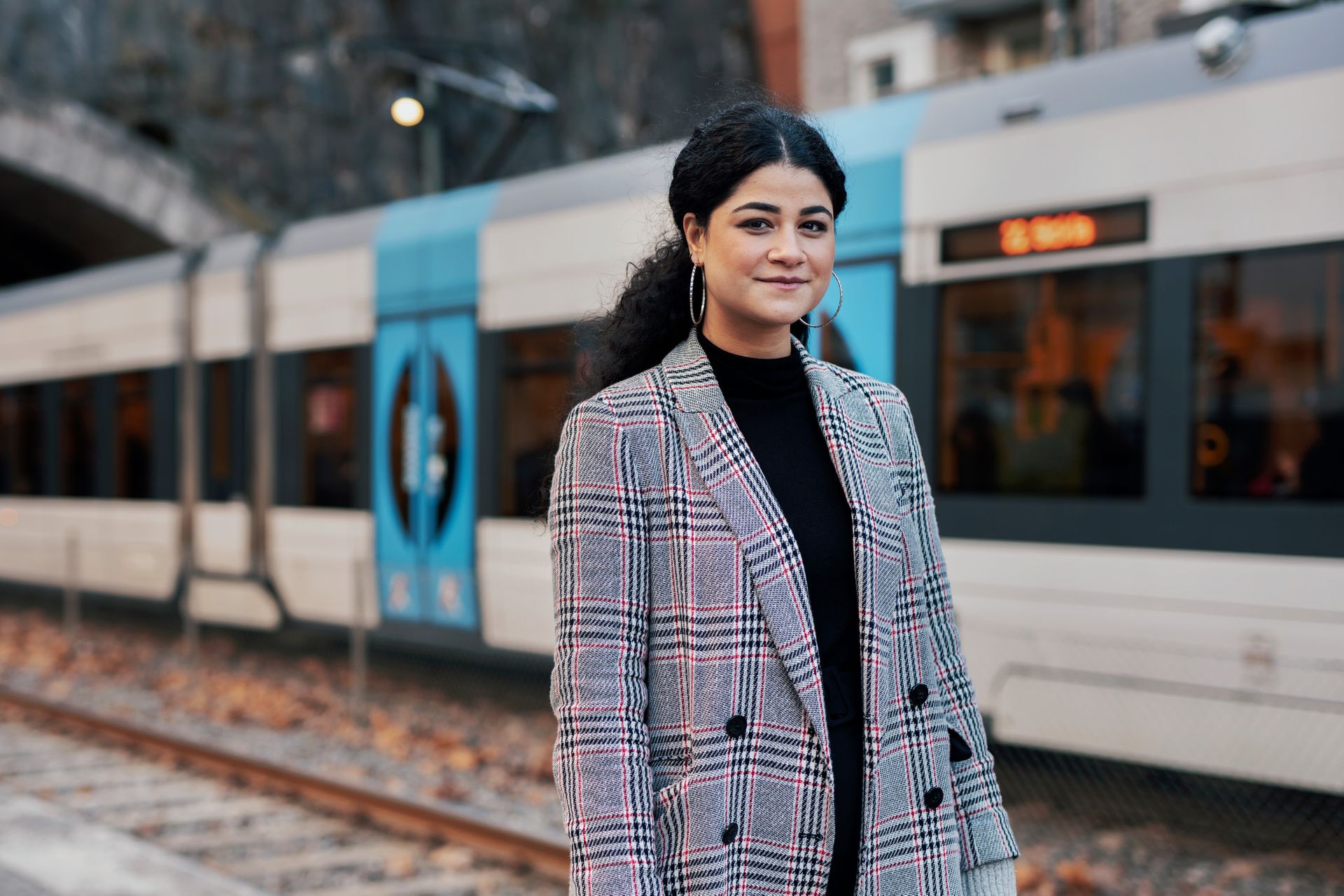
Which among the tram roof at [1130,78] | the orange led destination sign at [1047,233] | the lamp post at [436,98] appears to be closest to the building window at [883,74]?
the lamp post at [436,98]

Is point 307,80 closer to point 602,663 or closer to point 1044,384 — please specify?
point 1044,384

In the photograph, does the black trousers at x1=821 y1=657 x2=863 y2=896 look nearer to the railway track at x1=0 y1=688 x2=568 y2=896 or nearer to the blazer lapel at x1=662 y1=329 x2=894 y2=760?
the blazer lapel at x1=662 y1=329 x2=894 y2=760

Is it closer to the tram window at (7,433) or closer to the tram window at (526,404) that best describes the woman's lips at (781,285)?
the tram window at (526,404)

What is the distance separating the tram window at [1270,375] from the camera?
5.61 m

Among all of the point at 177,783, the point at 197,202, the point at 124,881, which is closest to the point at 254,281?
the point at 177,783

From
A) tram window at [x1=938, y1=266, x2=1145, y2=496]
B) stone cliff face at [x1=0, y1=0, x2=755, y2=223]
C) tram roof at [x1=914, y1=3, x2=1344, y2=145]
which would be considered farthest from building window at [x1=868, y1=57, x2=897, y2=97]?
tram window at [x1=938, y1=266, x2=1145, y2=496]

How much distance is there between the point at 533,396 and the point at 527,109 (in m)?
4.95

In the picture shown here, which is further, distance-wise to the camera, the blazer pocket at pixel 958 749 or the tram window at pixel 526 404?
the tram window at pixel 526 404

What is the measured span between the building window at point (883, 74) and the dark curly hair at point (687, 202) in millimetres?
19770

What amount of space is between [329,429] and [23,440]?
247 inches

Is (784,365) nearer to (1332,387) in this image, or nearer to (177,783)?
(1332,387)

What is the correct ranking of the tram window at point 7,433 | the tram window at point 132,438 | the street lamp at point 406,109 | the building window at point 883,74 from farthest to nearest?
the building window at point 883,74, the tram window at point 7,433, the tram window at point 132,438, the street lamp at point 406,109

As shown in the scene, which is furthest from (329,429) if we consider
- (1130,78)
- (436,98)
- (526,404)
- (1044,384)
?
(436,98)

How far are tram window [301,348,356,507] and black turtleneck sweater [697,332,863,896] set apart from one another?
8.69 meters
